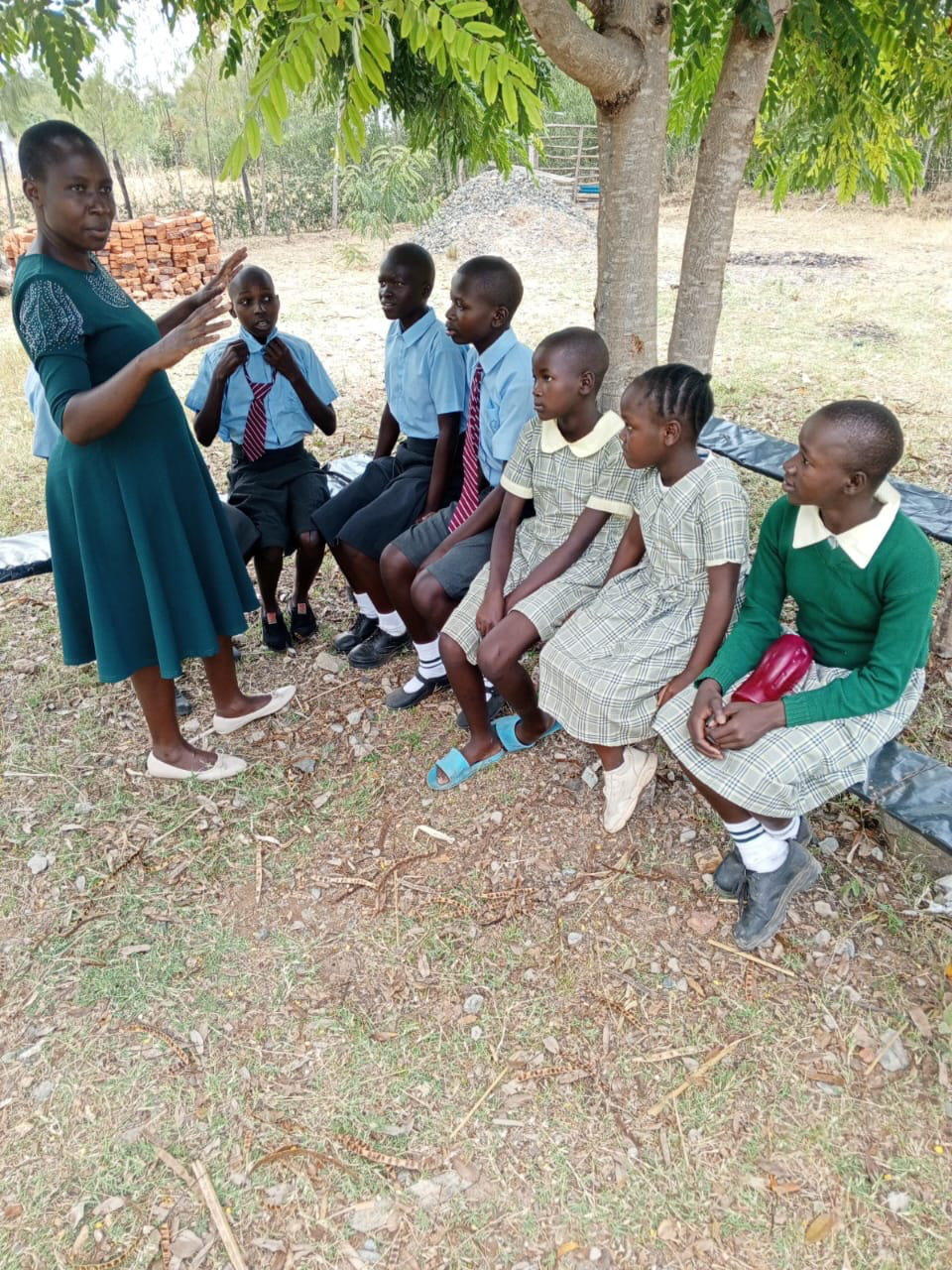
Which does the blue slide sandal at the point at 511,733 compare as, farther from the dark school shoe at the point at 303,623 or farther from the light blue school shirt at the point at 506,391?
the dark school shoe at the point at 303,623

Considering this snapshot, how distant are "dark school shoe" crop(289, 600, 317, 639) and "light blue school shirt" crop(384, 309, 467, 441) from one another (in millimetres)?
929


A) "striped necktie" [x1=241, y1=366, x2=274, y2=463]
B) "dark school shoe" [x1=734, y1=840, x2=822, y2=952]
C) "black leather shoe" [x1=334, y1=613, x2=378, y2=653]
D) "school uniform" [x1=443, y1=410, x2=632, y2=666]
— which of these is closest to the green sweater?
"dark school shoe" [x1=734, y1=840, x2=822, y2=952]

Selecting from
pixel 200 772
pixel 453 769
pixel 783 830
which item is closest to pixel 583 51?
pixel 453 769

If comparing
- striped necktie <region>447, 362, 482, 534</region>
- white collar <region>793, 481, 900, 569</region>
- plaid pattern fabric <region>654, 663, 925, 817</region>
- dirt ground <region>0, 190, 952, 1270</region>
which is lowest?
dirt ground <region>0, 190, 952, 1270</region>

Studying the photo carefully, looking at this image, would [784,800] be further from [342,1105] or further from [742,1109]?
[342,1105]

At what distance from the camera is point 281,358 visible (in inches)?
139

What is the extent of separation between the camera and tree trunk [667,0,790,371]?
3254 mm

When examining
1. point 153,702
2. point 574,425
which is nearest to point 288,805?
point 153,702

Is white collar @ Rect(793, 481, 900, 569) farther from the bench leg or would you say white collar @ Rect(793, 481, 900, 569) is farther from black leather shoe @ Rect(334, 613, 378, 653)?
black leather shoe @ Rect(334, 613, 378, 653)

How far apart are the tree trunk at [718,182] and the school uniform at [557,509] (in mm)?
1299

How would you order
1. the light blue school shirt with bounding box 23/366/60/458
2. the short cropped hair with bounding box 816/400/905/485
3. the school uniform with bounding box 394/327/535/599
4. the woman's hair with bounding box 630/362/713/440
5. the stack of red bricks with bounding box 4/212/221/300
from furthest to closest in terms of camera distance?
the stack of red bricks with bounding box 4/212/221/300
the school uniform with bounding box 394/327/535/599
the light blue school shirt with bounding box 23/366/60/458
the woman's hair with bounding box 630/362/713/440
the short cropped hair with bounding box 816/400/905/485

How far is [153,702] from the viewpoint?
9.75 ft

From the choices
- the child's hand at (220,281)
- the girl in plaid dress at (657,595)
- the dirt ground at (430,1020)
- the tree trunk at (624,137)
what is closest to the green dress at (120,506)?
the child's hand at (220,281)

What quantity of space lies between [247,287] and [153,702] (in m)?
1.68
